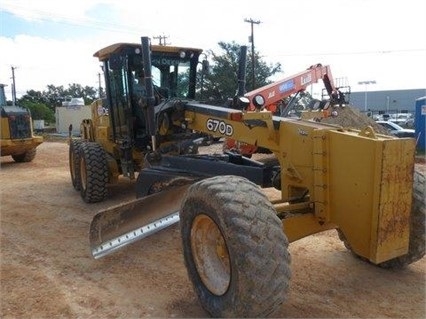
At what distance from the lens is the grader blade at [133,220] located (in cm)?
480

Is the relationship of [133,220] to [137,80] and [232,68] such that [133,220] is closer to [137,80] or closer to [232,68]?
[137,80]

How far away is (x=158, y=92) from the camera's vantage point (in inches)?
279

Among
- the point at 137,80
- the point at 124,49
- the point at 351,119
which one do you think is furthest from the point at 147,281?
the point at 351,119

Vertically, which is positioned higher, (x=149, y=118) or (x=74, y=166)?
(x=149, y=118)

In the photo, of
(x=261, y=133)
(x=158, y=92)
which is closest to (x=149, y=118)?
(x=158, y=92)

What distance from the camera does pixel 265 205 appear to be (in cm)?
327

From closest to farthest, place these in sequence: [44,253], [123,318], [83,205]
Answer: [123,318] → [44,253] → [83,205]

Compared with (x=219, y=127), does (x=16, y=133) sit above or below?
below

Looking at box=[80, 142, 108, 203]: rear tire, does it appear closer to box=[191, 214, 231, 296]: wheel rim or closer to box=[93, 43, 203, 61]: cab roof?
box=[93, 43, 203, 61]: cab roof

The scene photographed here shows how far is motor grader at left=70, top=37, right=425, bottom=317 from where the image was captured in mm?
3172

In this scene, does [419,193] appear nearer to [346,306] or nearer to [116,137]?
[346,306]

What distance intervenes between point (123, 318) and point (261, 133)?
2.16m

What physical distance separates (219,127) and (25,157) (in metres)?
10.5

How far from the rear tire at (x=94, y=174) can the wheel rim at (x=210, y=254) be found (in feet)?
13.6
